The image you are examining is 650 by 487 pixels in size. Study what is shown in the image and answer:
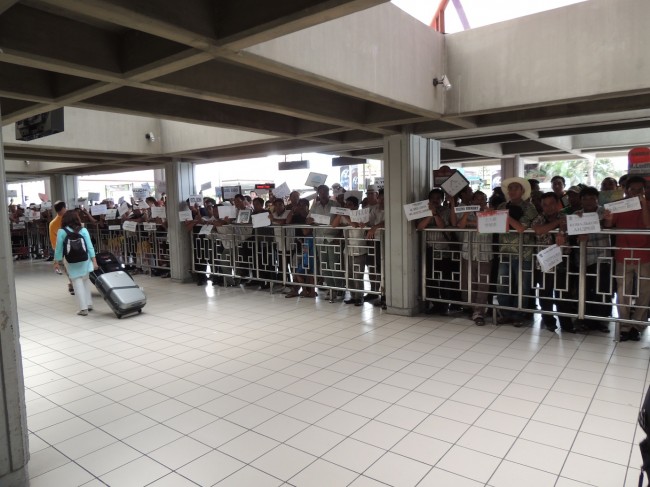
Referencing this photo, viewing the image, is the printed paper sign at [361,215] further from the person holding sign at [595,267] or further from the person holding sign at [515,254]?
the person holding sign at [595,267]

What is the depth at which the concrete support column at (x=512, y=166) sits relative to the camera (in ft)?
38.1

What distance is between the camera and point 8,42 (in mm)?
2859

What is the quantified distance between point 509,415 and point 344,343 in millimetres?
2163

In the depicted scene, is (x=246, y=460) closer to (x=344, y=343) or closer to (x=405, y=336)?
(x=344, y=343)

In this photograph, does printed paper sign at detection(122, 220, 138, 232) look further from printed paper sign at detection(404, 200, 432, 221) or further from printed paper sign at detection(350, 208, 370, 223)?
printed paper sign at detection(404, 200, 432, 221)

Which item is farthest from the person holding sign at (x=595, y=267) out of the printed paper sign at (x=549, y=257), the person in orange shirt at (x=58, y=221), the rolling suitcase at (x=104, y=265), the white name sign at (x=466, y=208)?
the person in orange shirt at (x=58, y=221)

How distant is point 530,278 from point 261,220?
438cm

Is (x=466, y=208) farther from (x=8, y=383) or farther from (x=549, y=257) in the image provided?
(x=8, y=383)

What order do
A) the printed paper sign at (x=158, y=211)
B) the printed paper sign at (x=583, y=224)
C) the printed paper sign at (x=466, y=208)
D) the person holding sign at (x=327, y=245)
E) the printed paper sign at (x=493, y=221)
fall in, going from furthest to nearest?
the printed paper sign at (x=158, y=211) → the person holding sign at (x=327, y=245) → the printed paper sign at (x=466, y=208) → the printed paper sign at (x=493, y=221) → the printed paper sign at (x=583, y=224)

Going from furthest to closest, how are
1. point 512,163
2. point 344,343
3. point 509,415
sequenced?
1. point 512,163
2. point 344,343
3. point 509,415

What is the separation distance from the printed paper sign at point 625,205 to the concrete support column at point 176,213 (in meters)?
7.54

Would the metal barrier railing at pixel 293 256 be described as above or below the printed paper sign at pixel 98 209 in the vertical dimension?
below

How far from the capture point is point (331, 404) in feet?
12.1

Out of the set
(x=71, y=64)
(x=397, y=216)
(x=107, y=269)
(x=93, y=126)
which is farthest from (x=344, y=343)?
(x=93, y=126)
